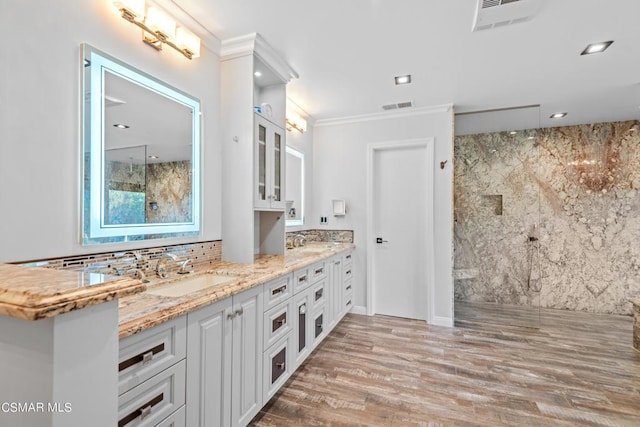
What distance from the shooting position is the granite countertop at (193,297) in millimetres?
1111

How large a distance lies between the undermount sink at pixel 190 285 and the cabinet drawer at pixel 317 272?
89 centimetres

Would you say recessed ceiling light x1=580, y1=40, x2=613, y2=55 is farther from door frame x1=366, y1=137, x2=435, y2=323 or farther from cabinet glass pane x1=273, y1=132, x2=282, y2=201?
cabinet glass pane x1=273, y1=132, x2=282, y2=201

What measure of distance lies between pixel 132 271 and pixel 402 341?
261 cm

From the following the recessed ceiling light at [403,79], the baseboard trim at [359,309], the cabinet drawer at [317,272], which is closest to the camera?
the cabinet drawer at [317,272]

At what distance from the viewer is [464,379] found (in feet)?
7.93

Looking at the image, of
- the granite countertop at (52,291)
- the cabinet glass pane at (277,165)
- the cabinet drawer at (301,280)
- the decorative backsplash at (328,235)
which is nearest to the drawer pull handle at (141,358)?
the granite countertop at (52,291)

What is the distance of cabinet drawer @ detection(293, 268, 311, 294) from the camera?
7.75ft

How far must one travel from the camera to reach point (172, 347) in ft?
4.11

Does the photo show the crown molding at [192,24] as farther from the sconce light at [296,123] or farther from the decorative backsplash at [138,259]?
the decorative backsplash at [138,259]

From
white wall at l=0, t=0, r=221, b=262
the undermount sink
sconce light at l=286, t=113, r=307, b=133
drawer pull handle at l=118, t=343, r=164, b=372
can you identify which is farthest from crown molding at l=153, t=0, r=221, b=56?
drawer pull handle at l=118, t=343, r=164, b=372

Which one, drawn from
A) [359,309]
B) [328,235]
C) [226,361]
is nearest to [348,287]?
[359,309]

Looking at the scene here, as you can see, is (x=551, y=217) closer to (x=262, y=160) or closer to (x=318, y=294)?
(x=318, y=294)

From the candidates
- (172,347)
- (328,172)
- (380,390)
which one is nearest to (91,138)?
(172,347)

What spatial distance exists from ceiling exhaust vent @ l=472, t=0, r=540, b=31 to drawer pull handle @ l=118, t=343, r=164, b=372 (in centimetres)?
253
